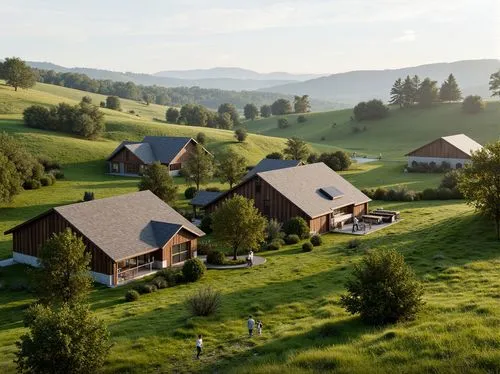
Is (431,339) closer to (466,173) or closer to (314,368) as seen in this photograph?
(314,368)

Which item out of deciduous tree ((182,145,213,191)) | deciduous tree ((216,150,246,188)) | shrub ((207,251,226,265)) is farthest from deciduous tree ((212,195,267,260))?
deciduous tree ((182,145,213,191))

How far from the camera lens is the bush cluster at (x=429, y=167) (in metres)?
102

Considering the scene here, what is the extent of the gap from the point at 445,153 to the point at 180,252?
71.0m

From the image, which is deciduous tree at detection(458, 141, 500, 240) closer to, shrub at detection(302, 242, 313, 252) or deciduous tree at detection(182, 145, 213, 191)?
shrub at detection(302, 242, 313, 252)

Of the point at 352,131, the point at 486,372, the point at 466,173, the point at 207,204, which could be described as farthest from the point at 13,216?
the point at 352,131

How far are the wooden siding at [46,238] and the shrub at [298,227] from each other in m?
20.7

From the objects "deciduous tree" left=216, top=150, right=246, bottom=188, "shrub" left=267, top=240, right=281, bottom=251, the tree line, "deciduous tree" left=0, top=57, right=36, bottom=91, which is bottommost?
"shrub" left=267, top=240, right=281, bottom=251

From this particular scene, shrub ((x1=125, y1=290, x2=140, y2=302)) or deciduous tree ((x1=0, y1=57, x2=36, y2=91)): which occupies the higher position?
deciduous tree ((x1=0, y1=57, x2=36, y2=91))

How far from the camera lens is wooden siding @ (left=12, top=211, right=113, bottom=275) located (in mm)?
42438

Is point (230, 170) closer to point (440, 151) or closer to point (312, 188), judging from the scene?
point (312, 188)

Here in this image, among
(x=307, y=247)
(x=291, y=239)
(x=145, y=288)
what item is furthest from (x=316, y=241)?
(x=145, y=288)

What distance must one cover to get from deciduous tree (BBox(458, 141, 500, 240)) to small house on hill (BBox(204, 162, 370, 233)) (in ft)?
55.4

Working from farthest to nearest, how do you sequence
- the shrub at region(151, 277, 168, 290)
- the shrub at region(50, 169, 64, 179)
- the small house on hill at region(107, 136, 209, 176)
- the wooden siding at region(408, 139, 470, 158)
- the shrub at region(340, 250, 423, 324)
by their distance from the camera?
1. the wooden siding at region(408, 139, 470, 158)
2. the small house on hill at region(107, 136, 209, 176)
3. the shrub at region(50, 169, 64, 179)
4. the shrub at region(151, 277, 168, 290)
5. the shrub at region(340, 250, 423, 324)

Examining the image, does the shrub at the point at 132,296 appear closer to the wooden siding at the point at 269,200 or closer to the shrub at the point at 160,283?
the shrub at the point at 160,283
